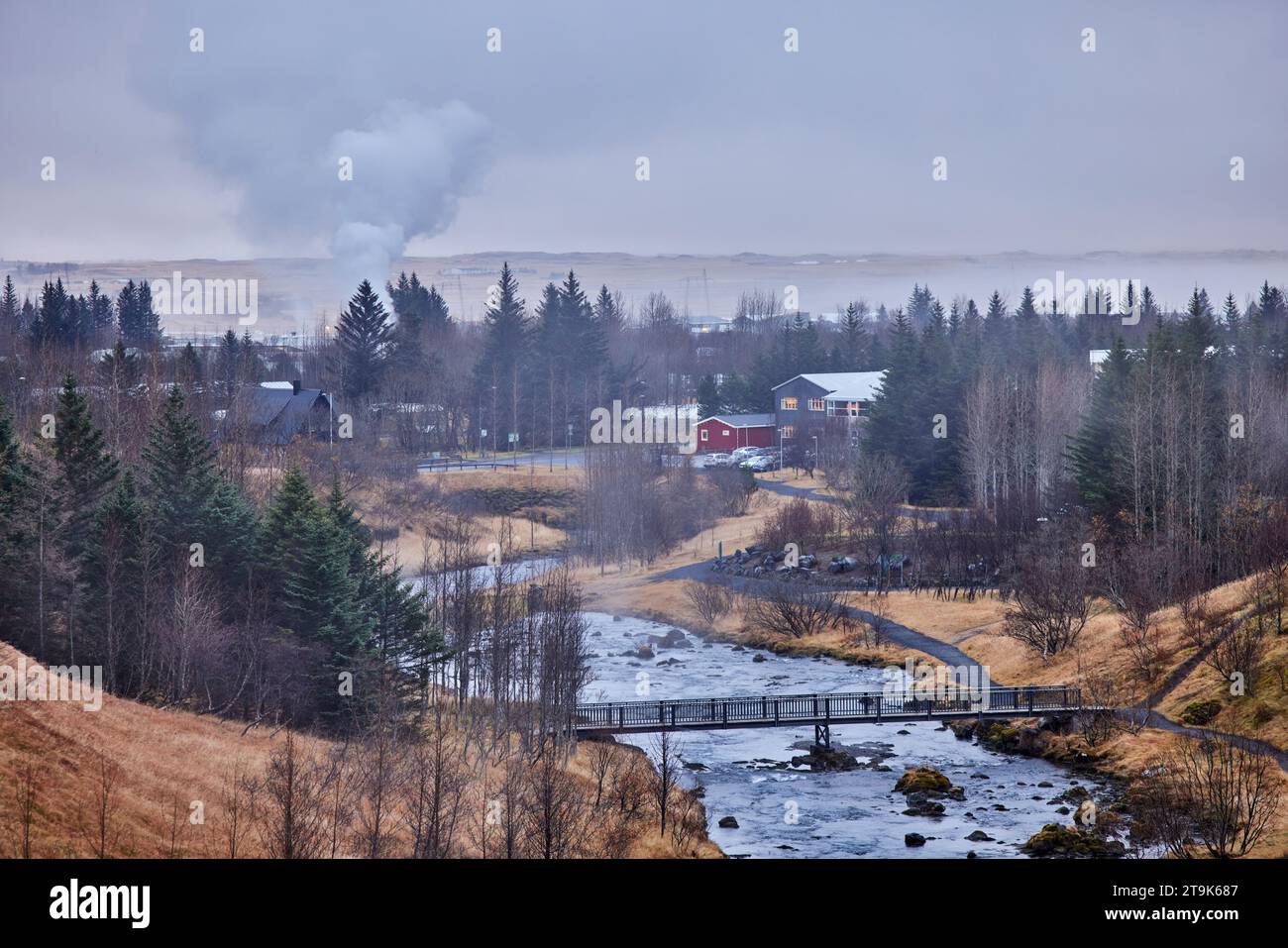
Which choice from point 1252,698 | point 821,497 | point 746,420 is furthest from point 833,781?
point 746,420

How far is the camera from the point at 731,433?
78.4m

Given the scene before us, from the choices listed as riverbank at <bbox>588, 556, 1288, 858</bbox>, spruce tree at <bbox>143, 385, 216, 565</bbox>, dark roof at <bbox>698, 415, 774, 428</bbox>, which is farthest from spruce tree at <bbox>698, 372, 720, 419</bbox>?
spruce tree at <bbox>143, 385, 216, 565</bbox>

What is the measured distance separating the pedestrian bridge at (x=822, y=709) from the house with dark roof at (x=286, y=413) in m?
32.6

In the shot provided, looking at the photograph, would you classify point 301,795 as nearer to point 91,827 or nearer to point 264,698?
point 91,827

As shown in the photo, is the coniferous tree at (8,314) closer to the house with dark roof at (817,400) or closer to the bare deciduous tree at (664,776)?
the house with dark roof at (817,400)

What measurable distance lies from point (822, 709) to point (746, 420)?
4934 centimetres

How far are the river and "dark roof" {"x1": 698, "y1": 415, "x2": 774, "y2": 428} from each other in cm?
3946

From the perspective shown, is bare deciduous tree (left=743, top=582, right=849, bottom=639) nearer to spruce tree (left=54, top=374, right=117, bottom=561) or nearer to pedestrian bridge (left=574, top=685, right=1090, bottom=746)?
pedestrian bridge (left=574, top=685, right=1090, bottom=746)

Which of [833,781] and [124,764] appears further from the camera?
[833,781]

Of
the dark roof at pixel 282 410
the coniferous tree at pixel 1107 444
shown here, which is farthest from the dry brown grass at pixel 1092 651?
the dark roof at pixel 282 410

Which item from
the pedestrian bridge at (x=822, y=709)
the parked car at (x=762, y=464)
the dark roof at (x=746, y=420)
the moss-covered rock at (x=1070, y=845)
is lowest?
the moss-covered rock at (x=1070, y=845)

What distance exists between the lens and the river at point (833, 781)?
77.5 feet

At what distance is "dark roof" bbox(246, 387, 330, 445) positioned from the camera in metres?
60.0

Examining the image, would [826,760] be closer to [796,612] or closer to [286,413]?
[796,612]
